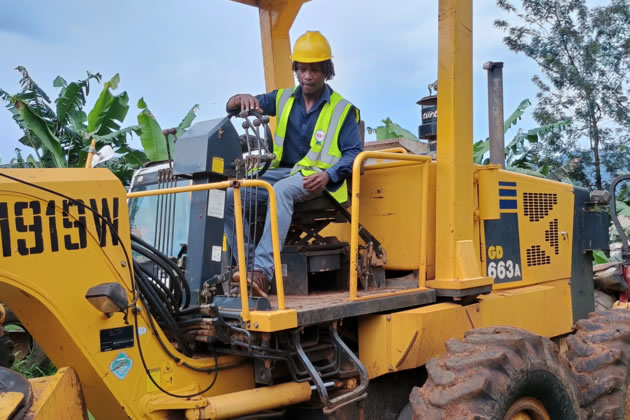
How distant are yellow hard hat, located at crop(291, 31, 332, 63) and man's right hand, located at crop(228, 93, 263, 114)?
46 centimetres

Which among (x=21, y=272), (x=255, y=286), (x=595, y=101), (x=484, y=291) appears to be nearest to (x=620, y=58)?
(x=595, y=101)

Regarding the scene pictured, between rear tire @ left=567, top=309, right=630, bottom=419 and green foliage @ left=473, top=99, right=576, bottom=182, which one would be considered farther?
green foliage @ left=473, top=99, right=576, bottom=182

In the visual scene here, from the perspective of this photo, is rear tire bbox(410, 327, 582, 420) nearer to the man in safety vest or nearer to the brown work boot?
the brown work boot

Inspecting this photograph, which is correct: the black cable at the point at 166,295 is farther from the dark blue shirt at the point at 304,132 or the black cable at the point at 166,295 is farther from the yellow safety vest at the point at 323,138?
the dark blue shirt at the point at 304,132

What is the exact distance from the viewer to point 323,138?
441 centimetres

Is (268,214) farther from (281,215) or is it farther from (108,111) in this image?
(108,111)

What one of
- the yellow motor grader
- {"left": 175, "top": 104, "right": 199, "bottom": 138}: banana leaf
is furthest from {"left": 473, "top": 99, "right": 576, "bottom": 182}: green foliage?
the yellow motor grader

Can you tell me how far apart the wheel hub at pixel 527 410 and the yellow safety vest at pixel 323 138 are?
1.56 m

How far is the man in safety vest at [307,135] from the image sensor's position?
4.09 meters

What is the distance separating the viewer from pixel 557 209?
18.2ft

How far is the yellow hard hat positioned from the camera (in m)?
4.49

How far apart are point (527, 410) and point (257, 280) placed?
173 cm

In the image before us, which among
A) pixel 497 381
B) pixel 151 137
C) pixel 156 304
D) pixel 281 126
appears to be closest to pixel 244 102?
pixel 281 126

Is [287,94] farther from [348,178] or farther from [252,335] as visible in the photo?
[252,335]
